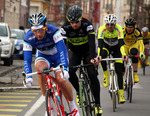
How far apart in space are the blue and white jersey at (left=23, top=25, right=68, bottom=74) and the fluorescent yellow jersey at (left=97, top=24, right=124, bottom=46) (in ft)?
9.47

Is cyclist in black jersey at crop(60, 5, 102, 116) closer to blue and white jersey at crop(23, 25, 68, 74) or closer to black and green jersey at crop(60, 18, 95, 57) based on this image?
black and green jersey at crop(60, 18, 95, 57)

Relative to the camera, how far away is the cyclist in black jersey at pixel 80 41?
24.7 ft

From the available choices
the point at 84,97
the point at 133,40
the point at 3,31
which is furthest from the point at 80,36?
the point at 3,31

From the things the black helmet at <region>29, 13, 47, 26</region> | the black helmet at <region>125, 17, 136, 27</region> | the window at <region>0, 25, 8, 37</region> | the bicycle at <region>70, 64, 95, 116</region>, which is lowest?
the bicycle at <region>70, 64, 95, 116</region>

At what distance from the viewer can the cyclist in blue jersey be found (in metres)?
6.53

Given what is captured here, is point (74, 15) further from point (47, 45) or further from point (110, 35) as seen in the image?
point (110, 35)

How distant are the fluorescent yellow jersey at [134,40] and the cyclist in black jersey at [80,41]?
3.25 m

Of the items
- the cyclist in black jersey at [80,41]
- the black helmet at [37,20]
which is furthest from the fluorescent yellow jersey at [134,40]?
the black helmet at [37,20]

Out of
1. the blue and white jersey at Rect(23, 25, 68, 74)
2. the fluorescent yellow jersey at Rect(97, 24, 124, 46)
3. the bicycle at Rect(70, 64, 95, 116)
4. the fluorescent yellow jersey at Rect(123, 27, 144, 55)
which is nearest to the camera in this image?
the blue and white jersey at Rect(23, 25, 68, 74)

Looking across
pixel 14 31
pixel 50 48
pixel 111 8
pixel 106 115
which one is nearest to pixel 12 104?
pixel 106 115

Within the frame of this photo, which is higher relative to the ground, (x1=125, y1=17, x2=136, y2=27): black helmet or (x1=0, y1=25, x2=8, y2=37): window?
(x1=125, y1=17, x2=136, y2=27): black helmet

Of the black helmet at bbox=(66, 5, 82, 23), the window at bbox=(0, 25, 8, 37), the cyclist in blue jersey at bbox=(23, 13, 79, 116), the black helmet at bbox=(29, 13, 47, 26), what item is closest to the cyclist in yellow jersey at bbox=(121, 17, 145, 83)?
the black helmet at bbox=(66, 5, 82, 23)

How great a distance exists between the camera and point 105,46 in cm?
1024

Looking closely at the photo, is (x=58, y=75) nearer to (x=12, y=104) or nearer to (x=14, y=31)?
(x=12, y=104)
